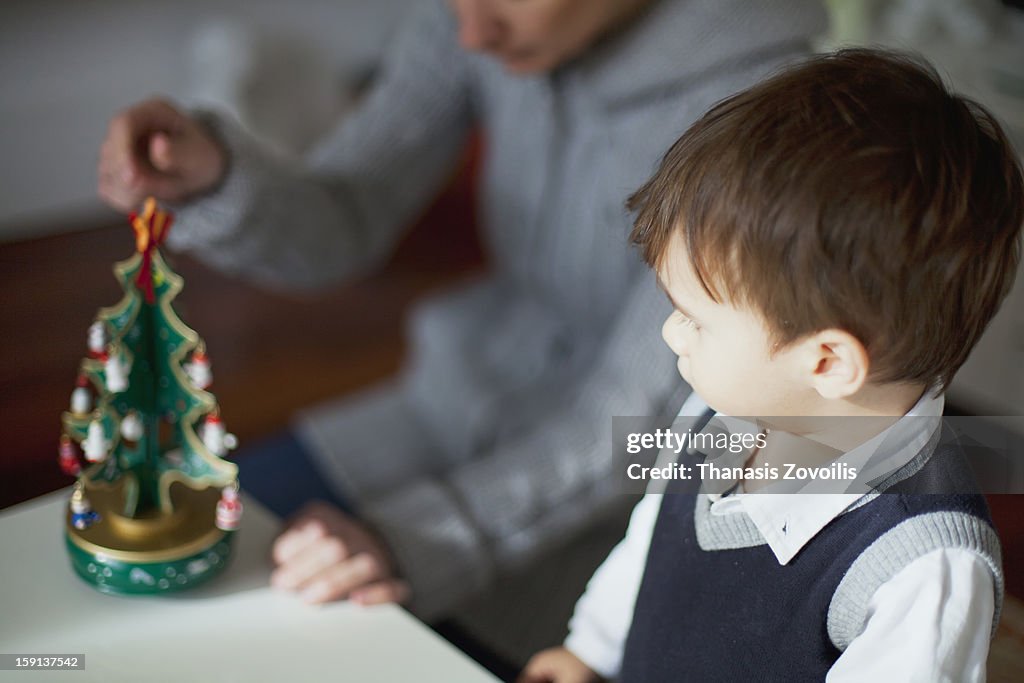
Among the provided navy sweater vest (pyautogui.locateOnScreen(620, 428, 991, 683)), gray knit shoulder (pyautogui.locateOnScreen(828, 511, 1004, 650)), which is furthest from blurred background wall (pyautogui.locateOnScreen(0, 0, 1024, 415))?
gray knit shoulder (pyautogui.locateOnScreen(828, 511, 1004, 650))

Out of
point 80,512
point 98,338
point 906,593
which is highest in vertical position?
point 98,338

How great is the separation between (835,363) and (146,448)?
0.46 meters

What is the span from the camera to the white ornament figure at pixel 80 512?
70cm

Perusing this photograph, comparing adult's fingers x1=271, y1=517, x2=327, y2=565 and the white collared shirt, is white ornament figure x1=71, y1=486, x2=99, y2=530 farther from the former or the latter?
the white collared shirt

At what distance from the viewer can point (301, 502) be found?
1.05 meters

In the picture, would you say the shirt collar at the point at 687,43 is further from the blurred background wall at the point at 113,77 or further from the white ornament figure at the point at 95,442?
the blurred background wall at the point at 113,77

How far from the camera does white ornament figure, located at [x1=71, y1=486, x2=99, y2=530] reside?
0.70 metres

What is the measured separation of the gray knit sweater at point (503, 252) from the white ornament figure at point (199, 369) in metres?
0.20

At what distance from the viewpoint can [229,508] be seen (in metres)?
0.71

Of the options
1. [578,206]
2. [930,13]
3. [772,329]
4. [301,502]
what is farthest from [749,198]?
[930,13]

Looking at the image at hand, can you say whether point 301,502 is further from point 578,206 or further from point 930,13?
point 930,13

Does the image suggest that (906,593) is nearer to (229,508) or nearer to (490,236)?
(229,508)

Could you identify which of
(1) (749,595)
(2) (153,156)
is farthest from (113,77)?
(1) (749,595)

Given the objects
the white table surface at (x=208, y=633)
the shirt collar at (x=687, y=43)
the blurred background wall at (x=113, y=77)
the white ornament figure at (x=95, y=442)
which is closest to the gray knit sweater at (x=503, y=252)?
the shirt collar at (x=687, y=43)
